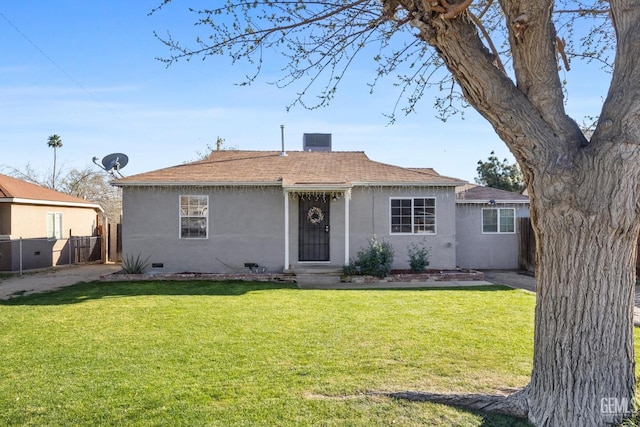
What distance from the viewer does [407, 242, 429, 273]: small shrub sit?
508 inches

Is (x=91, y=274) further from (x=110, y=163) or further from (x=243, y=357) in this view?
(x=243, y=357)

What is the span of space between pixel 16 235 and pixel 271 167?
919cm

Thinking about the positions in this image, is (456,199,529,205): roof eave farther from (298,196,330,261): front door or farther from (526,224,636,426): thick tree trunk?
(526,224,636,426): thick tree trunk

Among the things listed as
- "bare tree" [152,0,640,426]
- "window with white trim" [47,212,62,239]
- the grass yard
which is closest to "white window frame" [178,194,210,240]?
the grass yard

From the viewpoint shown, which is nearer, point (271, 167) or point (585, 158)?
point (585, 158)

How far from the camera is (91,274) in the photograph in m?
14.2

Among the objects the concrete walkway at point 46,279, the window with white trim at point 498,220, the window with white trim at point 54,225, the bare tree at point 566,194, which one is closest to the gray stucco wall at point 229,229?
the concrete walkway at point 46,279

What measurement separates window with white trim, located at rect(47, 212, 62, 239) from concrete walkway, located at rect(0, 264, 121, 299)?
1606 millimetres

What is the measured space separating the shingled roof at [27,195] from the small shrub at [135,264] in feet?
17.5

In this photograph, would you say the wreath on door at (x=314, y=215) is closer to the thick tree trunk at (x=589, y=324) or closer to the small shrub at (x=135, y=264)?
the small shrub at (x=135, y=264)

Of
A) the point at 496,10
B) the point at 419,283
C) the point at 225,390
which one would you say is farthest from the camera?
the point at 419,283

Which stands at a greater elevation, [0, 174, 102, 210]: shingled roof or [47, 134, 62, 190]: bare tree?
[47, 134, 62, 190]: bare tree

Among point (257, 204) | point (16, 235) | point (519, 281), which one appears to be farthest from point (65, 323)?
point (519, 281)

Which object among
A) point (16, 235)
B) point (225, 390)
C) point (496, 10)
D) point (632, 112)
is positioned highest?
point (496, 10)
